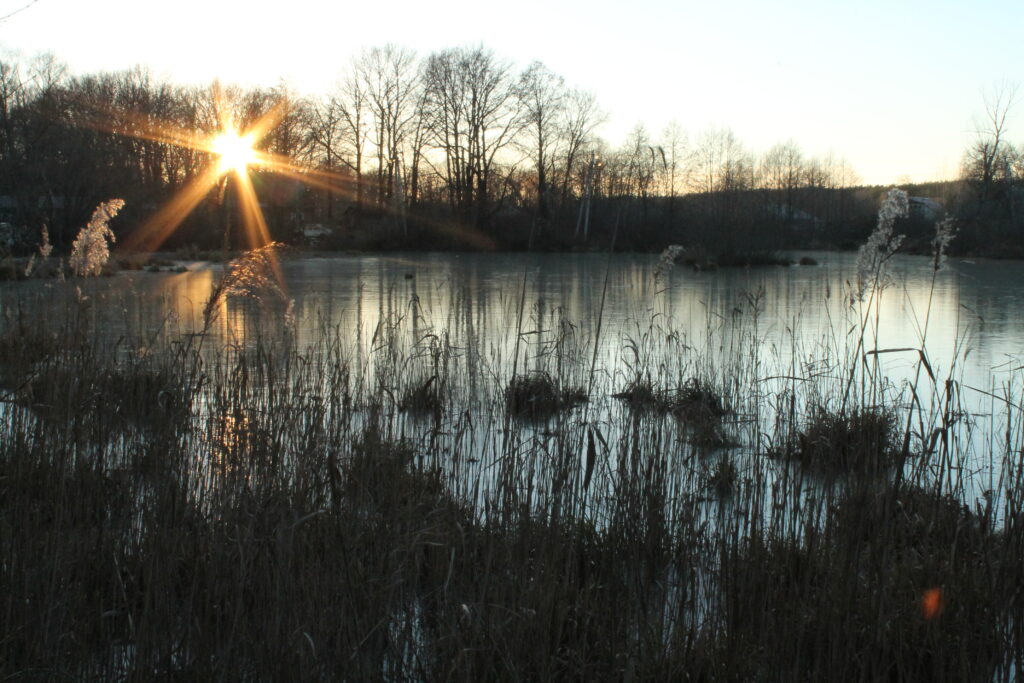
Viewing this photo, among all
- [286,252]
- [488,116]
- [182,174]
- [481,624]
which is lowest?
[481,624]

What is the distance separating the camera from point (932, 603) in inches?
98.2

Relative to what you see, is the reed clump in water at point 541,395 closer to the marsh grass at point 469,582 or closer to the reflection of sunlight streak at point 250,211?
the marsh grass at point 469,582

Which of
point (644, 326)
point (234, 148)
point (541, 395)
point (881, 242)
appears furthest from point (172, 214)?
point (881, 242)

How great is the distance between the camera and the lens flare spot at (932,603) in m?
2.46

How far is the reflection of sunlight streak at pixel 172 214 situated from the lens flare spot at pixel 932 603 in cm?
2922

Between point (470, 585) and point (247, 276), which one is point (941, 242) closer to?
point (470, 585)

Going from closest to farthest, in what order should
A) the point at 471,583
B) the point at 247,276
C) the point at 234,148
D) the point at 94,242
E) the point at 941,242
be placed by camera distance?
the point at 471,583
the point at 941,242
the point at 247,276
the point at 94,242
the point at 234,148

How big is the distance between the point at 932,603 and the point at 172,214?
3222 centimetres

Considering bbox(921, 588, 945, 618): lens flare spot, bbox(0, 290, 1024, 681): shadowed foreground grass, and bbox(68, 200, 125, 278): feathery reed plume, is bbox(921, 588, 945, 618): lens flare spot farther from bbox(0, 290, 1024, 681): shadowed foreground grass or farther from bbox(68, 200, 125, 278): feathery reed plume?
bbox(68, 200, 125, 278): feathery reed plume

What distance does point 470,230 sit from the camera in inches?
1371

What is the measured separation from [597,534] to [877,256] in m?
1.37

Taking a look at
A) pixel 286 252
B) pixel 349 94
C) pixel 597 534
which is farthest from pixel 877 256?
pixel 349 94

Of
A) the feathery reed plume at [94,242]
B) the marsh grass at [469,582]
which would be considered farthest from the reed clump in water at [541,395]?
the feathery reed plume at [94,242]

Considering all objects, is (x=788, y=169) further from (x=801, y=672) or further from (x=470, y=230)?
(x=801, y=672)
